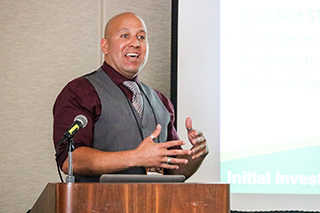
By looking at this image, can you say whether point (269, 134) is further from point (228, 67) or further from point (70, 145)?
point (70, 145)

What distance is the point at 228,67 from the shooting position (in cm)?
327

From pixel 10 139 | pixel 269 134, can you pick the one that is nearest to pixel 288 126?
pixel 269 134

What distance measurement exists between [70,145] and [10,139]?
201 cm

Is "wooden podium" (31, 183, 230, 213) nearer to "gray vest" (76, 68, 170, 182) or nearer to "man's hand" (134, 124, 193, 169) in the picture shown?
"man's hand" (134, 124, 193, 169)

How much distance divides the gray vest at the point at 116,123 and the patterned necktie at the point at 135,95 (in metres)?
0.03

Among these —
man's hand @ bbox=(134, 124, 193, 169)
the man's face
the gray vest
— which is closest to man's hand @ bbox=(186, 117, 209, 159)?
the gray vest

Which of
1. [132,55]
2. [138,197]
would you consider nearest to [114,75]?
[132,55]

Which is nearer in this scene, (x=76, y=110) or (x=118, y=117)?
(x=76, y=110)

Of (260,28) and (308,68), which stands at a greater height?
(260,28)

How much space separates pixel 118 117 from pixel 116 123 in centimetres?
3

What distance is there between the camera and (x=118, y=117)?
7.91ft

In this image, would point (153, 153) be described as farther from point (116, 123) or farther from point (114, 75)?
point (114, 75)

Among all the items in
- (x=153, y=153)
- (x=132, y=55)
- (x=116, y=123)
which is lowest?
(x=153, y=153)

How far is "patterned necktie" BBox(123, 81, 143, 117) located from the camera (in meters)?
2.52
